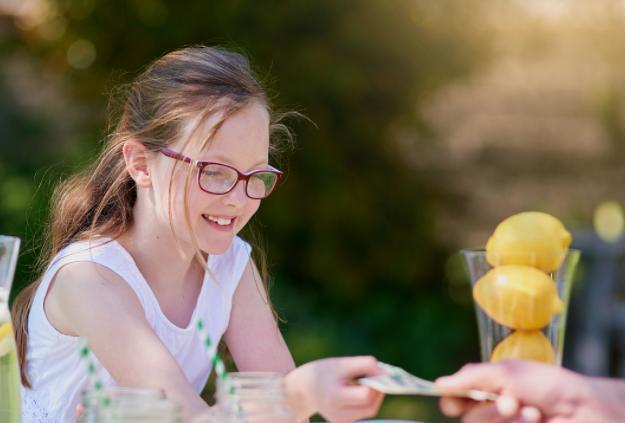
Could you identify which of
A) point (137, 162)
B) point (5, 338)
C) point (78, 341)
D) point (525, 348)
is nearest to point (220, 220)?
point (137, 162)

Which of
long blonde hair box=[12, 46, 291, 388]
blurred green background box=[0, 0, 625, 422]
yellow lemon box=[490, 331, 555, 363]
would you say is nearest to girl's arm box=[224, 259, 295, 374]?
long blonde hair box=[12, 46, 291, 388]

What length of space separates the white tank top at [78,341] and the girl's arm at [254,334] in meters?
0.04

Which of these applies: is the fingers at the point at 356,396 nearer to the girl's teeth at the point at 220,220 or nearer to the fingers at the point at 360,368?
the fingers at the point at 360,368

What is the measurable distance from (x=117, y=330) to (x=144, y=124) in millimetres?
408

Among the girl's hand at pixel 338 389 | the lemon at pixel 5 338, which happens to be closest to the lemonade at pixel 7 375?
the lemon at pixel 5 338

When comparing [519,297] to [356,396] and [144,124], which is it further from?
[144,124]

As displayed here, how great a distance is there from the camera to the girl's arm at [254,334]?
1.89 meters

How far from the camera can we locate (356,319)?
5.00m

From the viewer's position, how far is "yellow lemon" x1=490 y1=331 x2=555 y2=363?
130 centimetres

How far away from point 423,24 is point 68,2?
172 cm

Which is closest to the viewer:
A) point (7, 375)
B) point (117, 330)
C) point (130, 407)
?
point (130, 407)

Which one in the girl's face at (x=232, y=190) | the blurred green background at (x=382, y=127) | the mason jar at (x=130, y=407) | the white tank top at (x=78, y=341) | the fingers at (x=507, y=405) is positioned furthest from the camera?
the blurred green background at (x=382, y=127)

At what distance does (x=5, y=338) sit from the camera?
127 centimetres

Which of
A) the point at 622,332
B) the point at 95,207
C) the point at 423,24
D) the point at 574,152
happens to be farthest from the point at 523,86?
the point at 95,207
